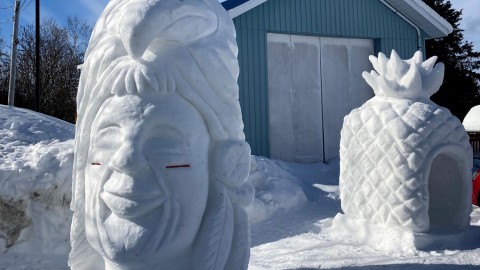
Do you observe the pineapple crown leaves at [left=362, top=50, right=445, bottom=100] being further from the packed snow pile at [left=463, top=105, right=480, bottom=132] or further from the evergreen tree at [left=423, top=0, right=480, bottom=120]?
the evergreen tree at [left=423, top=0, right=480, bottom=120]

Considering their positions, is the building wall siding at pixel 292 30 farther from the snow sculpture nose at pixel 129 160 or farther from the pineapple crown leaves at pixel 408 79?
the snow sculpture nose at pixel 129 160

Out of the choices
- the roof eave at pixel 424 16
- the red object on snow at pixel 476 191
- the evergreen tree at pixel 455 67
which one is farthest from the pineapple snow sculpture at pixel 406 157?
the evergreen tree at pixel 455 67

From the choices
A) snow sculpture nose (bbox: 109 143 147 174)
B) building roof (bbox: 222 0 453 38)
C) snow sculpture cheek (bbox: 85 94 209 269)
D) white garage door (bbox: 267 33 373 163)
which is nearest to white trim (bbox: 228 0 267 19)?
white garage door (bbox: 267 33 373 163)

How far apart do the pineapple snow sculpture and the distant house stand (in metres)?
4.52

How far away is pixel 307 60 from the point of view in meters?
10.7

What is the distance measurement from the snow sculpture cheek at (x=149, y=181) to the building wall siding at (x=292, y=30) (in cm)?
727

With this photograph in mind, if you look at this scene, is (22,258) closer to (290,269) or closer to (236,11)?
(290,269)

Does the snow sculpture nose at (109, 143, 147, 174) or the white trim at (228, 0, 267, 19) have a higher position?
the white trim at (228, 0, 267, 19)

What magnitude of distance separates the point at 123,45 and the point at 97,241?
1092mm

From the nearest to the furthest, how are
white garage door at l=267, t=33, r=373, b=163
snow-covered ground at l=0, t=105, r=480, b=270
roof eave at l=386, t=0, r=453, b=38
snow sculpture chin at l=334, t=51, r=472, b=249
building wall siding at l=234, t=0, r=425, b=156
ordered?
snow-covered ground at l=0, t=105, r=480, b=270 < snow sculpture chin at l=334, t=51, r=472, b=249 < building wall siding at l=234, t=0, r=425, b=156 < white garage door at l=267, t=33, r=373, b=163 < roof eave at l=386, t=0, r=453, b=38

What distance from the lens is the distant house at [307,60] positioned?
9906 mm

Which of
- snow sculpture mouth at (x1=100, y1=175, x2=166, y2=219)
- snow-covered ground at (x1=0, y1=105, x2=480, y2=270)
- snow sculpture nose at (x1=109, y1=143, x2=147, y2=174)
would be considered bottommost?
snow-covered ground at (x1=0, y1=105, x2=480, y2=270)

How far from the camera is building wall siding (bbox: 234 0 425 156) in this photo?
388 inches

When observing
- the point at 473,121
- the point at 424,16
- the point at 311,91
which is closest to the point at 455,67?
the point at 473,121
